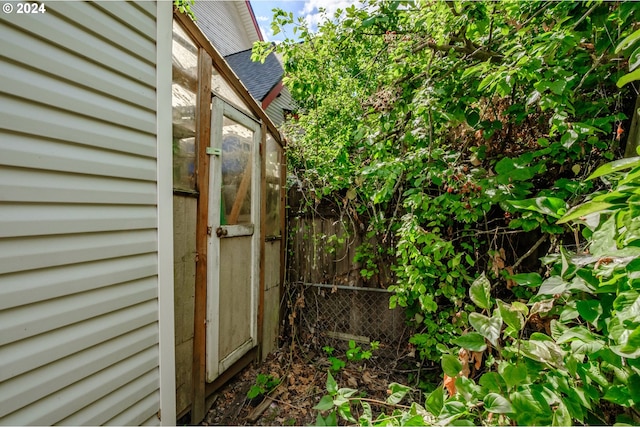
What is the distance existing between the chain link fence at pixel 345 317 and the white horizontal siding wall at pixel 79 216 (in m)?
2.09

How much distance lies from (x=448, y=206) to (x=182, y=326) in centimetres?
215

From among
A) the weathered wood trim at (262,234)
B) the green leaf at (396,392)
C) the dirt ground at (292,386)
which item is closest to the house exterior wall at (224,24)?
the weathered wood trim at (262,234)

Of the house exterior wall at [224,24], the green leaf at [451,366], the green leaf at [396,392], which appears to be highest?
the house exterior wall at [224,24]

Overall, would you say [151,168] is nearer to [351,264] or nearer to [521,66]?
[521,66]

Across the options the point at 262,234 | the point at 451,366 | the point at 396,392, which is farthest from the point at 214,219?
the point at 451,366

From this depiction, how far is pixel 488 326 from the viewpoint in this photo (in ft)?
3.10

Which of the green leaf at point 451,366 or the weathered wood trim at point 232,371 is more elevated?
the green leaf at point 451,366

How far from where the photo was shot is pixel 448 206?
2049mm

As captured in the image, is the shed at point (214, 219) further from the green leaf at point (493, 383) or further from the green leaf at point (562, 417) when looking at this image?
the green leaf at point (562, 417)

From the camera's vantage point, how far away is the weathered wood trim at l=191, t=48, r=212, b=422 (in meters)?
1.95

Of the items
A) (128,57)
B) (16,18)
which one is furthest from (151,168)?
(16,18)

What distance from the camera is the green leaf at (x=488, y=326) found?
907mm

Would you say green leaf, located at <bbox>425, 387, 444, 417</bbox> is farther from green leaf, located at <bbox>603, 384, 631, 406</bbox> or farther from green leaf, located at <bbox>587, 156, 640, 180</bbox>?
green leaf, located at <bbox>587, 156, 640, 180</bbox>

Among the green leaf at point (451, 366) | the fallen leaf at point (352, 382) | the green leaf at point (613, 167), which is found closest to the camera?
the green leaf at point (613, 167)
